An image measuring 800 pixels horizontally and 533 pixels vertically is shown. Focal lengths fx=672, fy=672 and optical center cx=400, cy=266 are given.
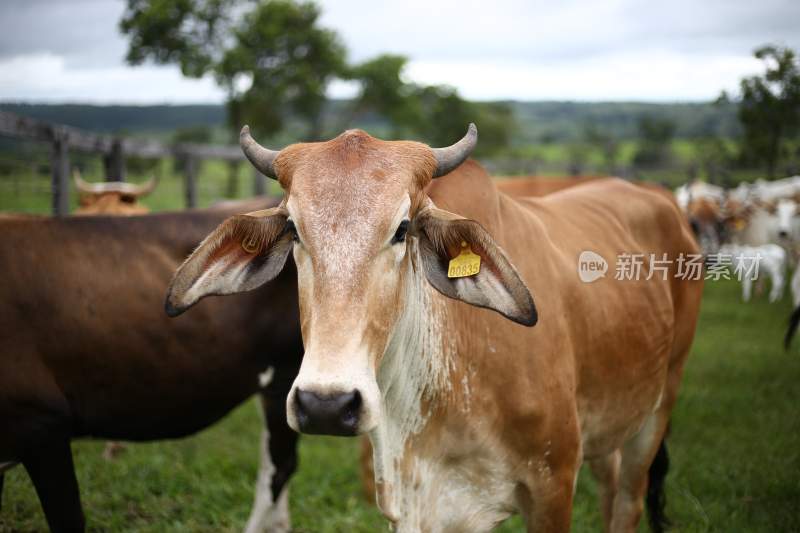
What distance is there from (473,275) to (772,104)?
6.84m

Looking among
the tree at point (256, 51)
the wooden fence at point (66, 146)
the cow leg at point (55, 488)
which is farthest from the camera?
the tree at point (256, 51)

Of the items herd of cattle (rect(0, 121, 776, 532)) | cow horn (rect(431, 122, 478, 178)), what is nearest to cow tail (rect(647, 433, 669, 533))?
herd of cattle (rect(0, 121, 776, 532))

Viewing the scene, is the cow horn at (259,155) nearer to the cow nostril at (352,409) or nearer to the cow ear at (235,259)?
the cow ear at (235,259)

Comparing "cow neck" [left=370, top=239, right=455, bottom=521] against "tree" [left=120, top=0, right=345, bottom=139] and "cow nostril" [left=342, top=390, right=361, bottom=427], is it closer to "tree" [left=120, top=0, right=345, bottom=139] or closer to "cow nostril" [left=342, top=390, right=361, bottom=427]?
"cow nostril" [left=342, top=390, right=361, bottom=427]

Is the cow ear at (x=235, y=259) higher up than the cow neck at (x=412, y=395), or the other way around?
the cow ear at (x=235, y=259)

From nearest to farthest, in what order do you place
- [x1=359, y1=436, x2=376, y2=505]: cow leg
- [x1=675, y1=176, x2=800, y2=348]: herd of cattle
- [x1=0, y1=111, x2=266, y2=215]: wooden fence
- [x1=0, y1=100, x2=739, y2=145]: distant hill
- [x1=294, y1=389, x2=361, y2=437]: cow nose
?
1. [x1=294, y1=389, x2=361, y2=437]: cow nose
2. [x1=359, y1=436, x2=376, y2=505]: cow leg
3. [x1=0, y1=111, x2=266, y2=215]: wooden fence
4. [x1=0, y1=100, x2=739, y2=145]: distant hill
5. [x1=675, y1=176, x2=800, y2=348]: herd of cattle

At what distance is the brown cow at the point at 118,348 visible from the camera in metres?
3.12

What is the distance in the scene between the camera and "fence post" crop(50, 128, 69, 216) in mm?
6477

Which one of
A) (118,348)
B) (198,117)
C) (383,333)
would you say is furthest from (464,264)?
(198,117)

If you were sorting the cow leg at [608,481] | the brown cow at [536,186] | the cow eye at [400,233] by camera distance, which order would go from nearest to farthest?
1. the cow eye at [400,233]
2. the cow leg at [608,481]
3. the brown cow at [536,186]

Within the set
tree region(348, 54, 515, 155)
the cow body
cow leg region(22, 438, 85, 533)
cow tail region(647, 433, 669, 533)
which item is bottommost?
cow tail region(647, 433, 669, 533)

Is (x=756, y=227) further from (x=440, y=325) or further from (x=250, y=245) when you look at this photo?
(x=250, y=245)

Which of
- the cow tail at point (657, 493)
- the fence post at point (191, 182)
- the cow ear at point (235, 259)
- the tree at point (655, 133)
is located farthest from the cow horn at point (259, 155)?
the tree at point (655, 133)

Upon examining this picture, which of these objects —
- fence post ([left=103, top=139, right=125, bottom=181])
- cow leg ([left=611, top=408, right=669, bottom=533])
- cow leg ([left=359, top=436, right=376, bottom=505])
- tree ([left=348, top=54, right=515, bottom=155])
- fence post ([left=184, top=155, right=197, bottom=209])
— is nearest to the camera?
cow leg ([left=611, top=408, right=669, bottom=533])
